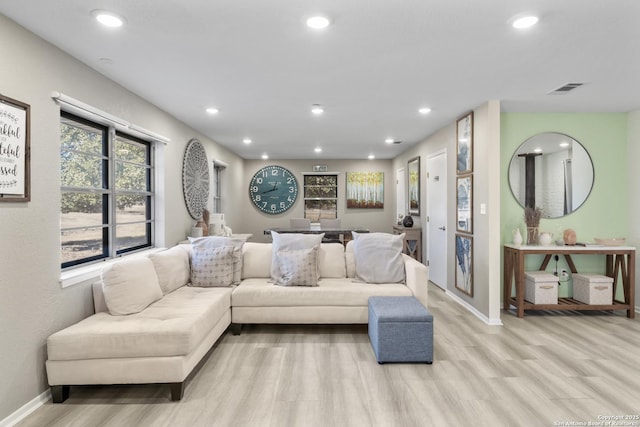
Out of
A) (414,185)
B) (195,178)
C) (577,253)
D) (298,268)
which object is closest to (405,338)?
(298,268)

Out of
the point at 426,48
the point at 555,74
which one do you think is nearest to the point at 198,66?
the point at 426,48

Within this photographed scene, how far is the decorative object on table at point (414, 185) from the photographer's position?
6.69 m

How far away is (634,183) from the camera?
4.43 m

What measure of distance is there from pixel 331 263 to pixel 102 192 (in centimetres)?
233

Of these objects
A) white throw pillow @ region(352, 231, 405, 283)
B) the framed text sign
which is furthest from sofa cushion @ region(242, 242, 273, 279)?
the framed text sign

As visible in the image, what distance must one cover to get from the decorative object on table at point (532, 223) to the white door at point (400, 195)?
3352mm

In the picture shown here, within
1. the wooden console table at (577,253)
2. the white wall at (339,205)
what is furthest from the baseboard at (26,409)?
the white wall at (339,205)

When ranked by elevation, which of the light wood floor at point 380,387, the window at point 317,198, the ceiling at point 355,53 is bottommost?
the light wood floor at point 380,387

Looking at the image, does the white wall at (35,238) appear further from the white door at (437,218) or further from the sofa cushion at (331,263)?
the white door at (437,218)

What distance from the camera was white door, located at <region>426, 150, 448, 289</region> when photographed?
540 cm

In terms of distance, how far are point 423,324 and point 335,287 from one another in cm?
100

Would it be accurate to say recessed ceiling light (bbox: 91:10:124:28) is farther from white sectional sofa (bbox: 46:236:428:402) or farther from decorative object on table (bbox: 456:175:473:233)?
decorative object on table (bbox: 456:175:473:233)

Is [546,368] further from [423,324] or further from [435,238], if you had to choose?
[435,238]

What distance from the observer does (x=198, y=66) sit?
2902mm
